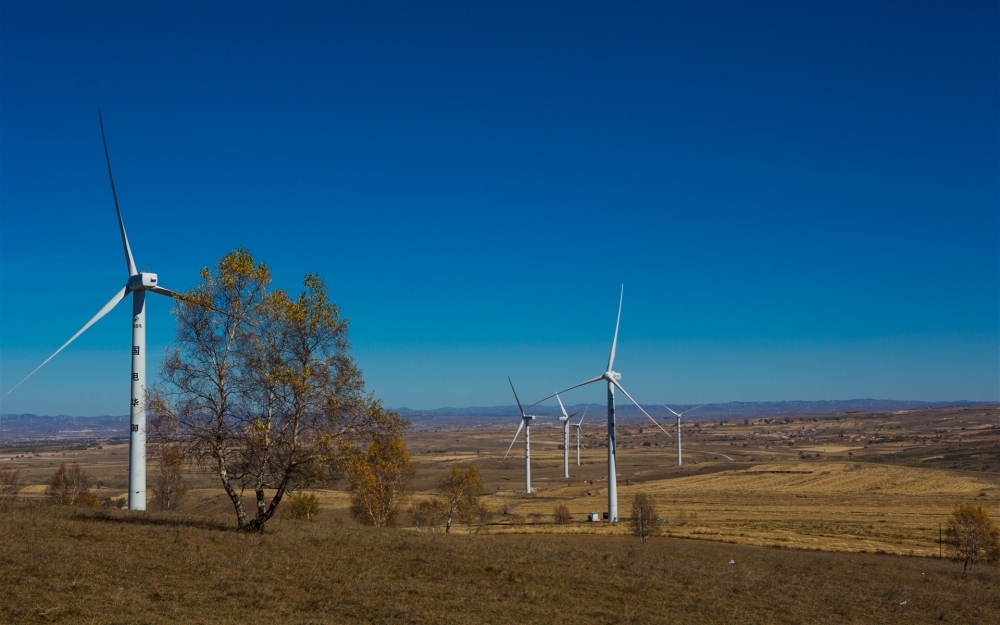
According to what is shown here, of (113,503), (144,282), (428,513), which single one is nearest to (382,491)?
(428,513)

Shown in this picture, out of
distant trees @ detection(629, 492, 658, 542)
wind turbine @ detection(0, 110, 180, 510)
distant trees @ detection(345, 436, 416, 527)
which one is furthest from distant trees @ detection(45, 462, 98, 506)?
distant trees @ detection(629, 492, 658, 542)

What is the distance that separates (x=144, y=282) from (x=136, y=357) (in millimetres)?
4845

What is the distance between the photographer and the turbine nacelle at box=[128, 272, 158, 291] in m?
34.4

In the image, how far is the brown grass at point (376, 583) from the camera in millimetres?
17062

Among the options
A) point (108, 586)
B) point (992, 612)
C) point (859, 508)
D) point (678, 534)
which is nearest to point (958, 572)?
point (992, 612)

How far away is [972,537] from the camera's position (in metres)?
45.6

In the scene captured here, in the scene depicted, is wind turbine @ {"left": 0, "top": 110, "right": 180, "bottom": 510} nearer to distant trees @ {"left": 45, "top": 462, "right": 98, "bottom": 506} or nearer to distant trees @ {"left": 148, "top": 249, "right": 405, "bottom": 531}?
distant trees @ {"left": 148, "top": 249, "right": 405, "bottom": 531}

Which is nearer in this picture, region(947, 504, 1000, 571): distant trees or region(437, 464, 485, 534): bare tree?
region(947, 504, 1000, 571): distant trees

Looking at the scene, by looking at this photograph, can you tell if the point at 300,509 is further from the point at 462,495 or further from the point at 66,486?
the point at 66,486

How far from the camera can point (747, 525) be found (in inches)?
2776

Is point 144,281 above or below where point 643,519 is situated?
above

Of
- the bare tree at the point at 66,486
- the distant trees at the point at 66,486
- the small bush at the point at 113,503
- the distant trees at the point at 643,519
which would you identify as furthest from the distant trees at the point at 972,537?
the bare tree at the point at 66,486

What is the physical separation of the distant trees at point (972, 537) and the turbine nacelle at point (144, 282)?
47.4 m

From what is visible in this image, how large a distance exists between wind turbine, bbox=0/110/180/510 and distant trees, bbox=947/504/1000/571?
45158mm
